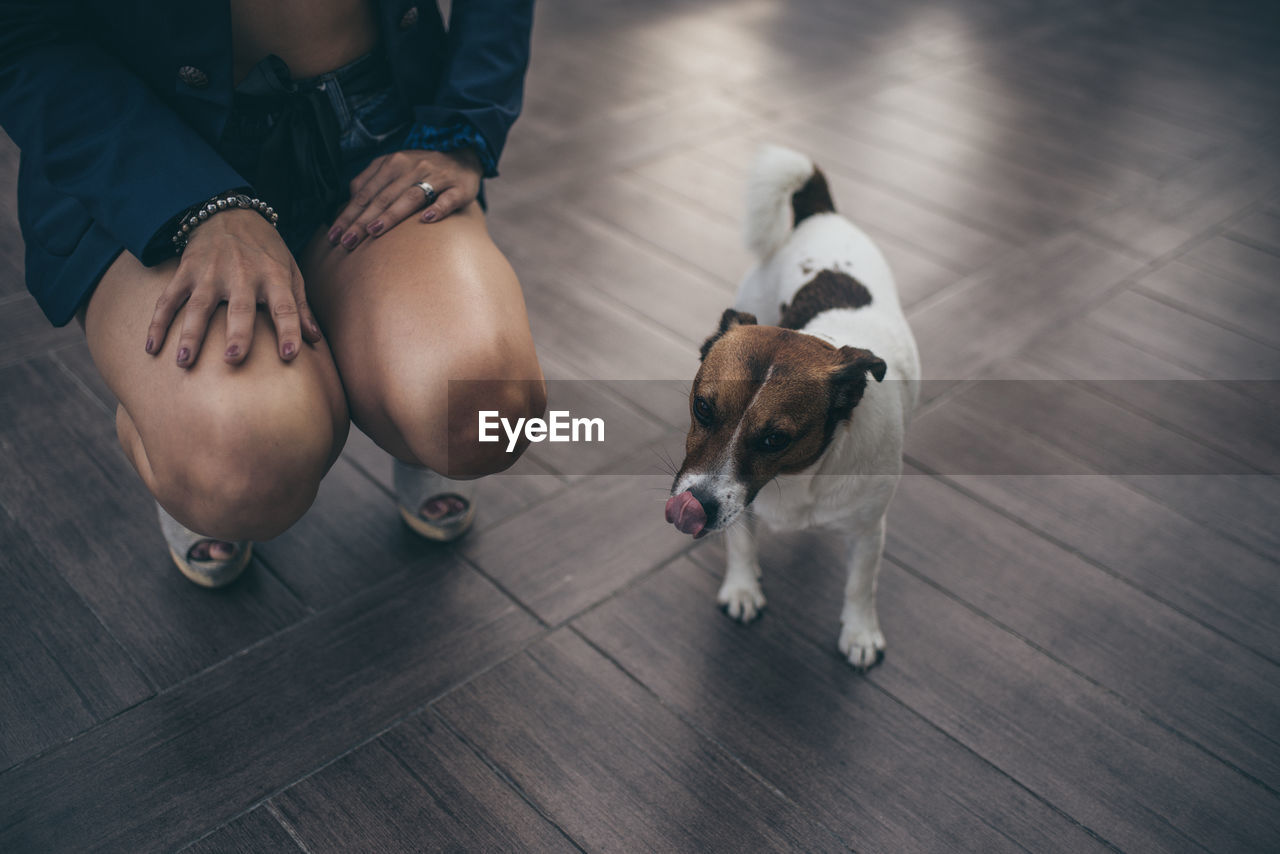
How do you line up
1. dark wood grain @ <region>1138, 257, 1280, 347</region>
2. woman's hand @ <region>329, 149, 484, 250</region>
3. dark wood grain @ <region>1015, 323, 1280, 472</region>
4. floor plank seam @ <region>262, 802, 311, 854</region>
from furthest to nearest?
dark wood grain @ <region>1138, 257, 1280, 347</region> < dark wood grain @ <region>1015, 323, 1280, 472</region> < woman's hand @ <region>329, 149, 484, 250</region> < floor plank seam @ <region>262, 802, 311, 854</region>

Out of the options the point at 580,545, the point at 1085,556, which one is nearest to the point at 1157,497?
the point at 1085,556

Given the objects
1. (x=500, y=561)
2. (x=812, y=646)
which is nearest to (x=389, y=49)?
(x=500, y=561)

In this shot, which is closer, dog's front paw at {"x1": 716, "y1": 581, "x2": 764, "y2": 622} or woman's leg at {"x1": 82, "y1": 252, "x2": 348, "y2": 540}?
woman's leg at {"x1": 82, "y1": 252, "x2": 348, "y2": 540}

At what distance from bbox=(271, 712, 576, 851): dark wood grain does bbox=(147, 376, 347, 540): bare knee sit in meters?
0.33

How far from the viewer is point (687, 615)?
4.64ft

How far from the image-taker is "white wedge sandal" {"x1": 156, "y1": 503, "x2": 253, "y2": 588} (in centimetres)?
135

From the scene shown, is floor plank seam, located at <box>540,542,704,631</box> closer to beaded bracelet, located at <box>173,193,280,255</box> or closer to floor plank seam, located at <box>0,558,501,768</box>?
→ floor plank seam, located at <box>0,558,501,768</box>

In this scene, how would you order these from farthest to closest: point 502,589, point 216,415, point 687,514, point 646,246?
1. point 646,246
2. point 502,589
3. point 687,514
4. point 216,415

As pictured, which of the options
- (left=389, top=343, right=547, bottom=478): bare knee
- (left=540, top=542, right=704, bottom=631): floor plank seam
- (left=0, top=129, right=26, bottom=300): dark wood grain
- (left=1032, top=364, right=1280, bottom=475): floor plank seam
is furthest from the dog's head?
(left=0, top=129, right=26, bottom=300): dark wood grain

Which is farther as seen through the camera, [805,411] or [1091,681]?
[1091,681]

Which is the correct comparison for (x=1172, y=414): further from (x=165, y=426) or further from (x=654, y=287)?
(x=165, y=426)

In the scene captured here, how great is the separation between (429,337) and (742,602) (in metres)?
0.62

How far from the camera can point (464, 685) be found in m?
1.29

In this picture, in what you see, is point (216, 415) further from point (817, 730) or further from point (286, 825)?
point (817, 730)
